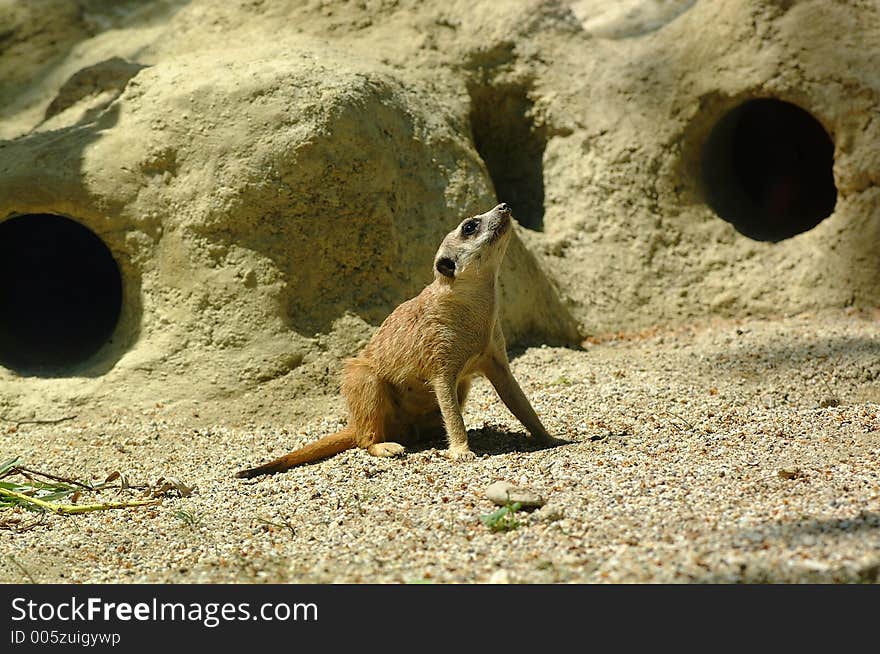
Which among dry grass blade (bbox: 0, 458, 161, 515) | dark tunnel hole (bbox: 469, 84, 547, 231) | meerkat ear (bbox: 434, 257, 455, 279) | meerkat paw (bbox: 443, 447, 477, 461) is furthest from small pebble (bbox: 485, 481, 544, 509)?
dark tunnel hole (bbox: 469, 84, 547, 231)

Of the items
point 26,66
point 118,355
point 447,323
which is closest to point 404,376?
point 447,323

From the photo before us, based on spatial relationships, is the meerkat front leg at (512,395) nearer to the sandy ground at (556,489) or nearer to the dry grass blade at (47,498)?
the sandy ground at (556,489)

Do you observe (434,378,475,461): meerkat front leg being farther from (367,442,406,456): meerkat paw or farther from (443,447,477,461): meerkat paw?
(367,442,406,456): meerkat paw

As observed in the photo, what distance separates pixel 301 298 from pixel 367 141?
4.03 ft

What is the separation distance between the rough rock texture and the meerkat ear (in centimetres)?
178

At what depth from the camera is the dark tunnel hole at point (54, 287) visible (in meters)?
8.12

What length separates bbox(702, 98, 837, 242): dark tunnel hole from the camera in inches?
365

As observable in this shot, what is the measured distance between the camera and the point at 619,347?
314 inches

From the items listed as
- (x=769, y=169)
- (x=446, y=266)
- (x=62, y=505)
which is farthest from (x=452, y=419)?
(x=769, y=169)

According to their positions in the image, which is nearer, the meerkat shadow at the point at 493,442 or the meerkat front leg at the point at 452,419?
the meerkat front leg at the point at 452,419

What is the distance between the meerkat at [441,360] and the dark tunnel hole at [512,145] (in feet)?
12.4

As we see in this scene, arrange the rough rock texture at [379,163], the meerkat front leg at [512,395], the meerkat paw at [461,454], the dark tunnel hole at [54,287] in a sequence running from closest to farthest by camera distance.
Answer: the meerkat paw at [461,454]
the meerkat front leg at [512,395]
the rough rock texture at [379,163]
the dark tunnel hole at [54,287]

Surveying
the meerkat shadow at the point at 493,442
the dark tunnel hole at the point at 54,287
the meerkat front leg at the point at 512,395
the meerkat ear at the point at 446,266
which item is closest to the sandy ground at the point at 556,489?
the meerkat shadow at the point at 493,442

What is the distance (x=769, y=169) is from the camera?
9.74 meters
